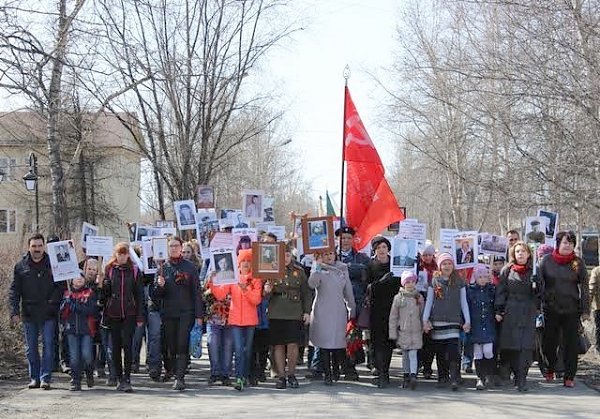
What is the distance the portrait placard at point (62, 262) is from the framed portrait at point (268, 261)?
2219mm

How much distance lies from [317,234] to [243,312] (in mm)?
1379

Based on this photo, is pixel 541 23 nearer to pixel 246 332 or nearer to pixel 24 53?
pixel 246 332

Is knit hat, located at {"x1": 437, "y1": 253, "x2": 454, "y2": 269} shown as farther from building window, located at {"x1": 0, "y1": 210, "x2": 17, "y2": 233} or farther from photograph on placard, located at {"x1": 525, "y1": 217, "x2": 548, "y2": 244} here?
building window, located at {"x1": 0, "y1": 210, "x2": 17, "y2": 233}

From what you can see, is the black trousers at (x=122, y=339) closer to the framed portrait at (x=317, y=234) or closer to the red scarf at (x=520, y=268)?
the framed portrait at (x=317, y=234)

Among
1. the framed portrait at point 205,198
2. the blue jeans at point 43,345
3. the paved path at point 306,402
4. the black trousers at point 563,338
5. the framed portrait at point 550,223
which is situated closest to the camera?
the paved path at point 306,402

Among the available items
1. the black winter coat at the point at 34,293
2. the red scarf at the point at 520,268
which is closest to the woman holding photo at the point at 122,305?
the black winter coat at the point at 34,293

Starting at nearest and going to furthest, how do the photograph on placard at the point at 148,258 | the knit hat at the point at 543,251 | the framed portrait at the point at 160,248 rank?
1. the knit hat at the point at 543,251
2. the framed portrait at the point at 160,248
3. the photograph on placard at the point at 148,258

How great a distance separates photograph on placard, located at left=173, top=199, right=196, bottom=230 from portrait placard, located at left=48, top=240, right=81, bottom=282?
4.28 meters

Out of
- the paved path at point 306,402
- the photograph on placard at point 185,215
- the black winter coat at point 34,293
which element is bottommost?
the paved path at point 306,402

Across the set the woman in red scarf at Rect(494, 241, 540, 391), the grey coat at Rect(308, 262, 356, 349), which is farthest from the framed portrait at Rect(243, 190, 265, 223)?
the woman in red scarf at Rect(494, 241, 540, 391)

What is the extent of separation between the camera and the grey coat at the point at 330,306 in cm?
1131

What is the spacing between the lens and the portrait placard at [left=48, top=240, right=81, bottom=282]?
1095 cm

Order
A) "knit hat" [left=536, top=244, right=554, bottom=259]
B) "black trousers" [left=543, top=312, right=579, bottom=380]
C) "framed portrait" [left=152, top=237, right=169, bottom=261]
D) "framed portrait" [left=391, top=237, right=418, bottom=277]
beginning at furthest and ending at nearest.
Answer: "framed portrait" [left=152, top=237, right=169, bottom=261] < "knit hat" [left=536, top=244, right=554, bottom=259] < "framed portrait" [left=391, top=237, right=418, bottom=277] < "black trousers" [left=543, top=312, right=579, bottom=380]

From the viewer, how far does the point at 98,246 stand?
40.3 feet
